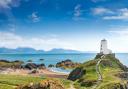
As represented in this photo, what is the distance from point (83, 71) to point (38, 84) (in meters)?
86.7

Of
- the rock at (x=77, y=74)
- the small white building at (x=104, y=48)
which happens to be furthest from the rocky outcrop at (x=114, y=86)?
the small white building at (x=104, y=48)

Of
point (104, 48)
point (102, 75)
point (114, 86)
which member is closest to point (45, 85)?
point (114, 86)

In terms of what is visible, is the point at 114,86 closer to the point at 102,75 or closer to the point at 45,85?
the point at 102,75

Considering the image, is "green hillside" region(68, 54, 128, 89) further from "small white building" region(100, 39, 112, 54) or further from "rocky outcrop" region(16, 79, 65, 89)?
"rocky outcrop" region(16, 79, 65, 89)

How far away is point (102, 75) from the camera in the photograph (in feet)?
401

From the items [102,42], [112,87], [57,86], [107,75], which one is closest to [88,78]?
[107,75]

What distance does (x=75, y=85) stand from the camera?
115562 mm

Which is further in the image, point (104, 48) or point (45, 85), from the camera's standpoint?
point (104, 48)

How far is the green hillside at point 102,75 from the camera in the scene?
10204 centimetres

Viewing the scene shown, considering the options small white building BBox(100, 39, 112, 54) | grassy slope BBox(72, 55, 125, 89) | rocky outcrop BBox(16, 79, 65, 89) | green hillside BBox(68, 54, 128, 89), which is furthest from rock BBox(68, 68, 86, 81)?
rocky outcrop BBox(16, 79, 65, 89)

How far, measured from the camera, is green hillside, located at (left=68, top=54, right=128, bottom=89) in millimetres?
102044

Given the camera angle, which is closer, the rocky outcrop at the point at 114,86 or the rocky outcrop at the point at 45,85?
the rocky outcrop at the point at 45,85

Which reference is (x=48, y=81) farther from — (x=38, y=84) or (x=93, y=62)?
(x=93, y=62)

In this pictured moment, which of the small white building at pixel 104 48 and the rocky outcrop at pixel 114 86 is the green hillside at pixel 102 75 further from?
the small white building at pixel 104 48
